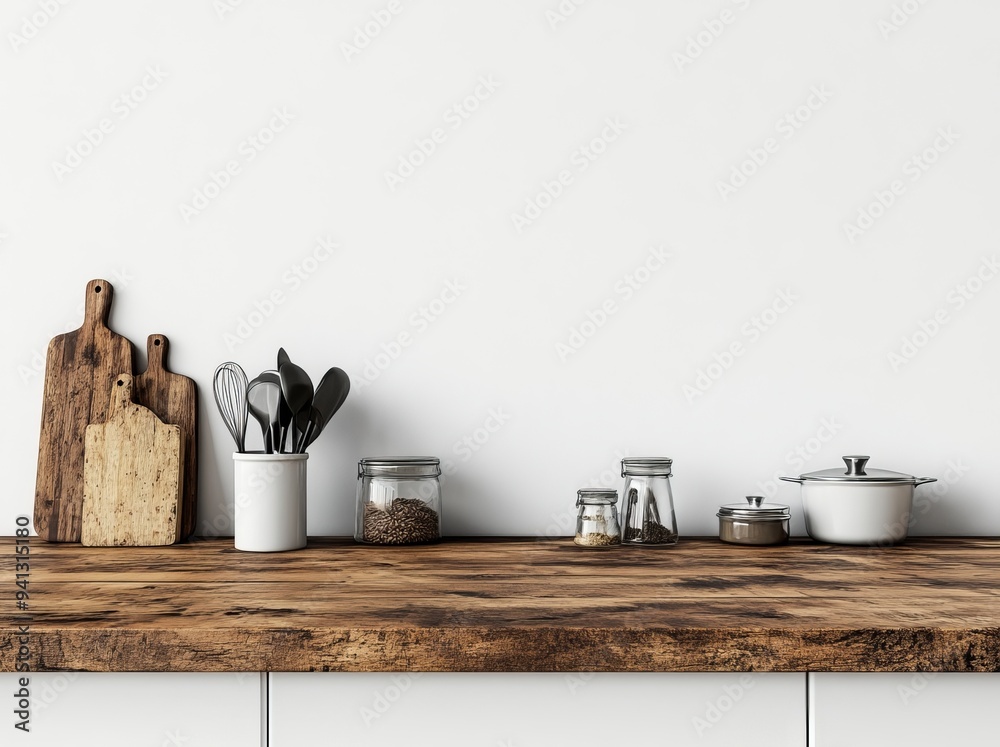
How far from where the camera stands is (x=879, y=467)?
1.35 m

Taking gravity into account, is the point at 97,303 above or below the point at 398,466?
above

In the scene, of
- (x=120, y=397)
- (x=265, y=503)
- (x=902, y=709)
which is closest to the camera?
(x=902, y=709)

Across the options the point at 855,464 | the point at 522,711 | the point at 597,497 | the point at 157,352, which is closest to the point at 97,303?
the point at 157,352

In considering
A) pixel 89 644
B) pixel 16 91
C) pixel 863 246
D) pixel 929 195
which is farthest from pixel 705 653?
pixel 16 91

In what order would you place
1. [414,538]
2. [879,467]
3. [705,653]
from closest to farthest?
1. [705,653]
2. [414,538]
3. [879,467]

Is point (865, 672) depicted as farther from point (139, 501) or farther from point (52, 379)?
point (52, 379)

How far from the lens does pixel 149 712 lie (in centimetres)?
76

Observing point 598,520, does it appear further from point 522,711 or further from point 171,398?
point 171,398

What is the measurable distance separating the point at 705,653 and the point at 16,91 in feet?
4.61

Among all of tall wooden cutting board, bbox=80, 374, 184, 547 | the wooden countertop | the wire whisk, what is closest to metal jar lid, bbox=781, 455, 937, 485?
the wooden countertop

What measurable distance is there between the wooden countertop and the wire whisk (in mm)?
269

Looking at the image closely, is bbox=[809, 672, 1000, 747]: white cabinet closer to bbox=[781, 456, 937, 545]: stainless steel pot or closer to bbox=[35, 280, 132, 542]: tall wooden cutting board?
bbox=[781, 456, 937, 545]: stainless steel pot

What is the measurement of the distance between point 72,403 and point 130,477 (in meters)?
0.17

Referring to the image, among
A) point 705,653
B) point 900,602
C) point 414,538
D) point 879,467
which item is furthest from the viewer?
point 879,467
